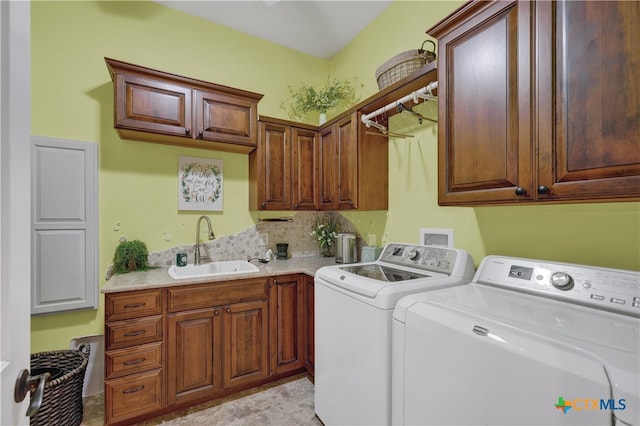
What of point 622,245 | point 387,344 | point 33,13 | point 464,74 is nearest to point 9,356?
point 387,344

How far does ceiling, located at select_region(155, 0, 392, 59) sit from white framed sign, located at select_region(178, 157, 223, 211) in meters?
1.29

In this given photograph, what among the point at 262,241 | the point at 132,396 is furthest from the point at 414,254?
the point at 132,396

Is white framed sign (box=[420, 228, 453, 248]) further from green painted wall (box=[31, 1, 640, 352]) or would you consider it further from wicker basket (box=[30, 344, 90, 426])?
wicker basket (box=[30, 344, 90, 426])

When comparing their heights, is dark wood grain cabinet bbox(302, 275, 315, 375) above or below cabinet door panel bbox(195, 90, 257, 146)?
below

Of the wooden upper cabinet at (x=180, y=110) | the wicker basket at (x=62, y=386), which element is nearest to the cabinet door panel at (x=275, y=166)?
the wooden upper cabinet at (x=180, y=110)

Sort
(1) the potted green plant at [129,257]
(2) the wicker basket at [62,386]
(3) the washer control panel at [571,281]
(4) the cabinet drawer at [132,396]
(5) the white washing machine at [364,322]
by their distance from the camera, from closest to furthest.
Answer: (3) the washer control panel at [571,281]
(5) the white washing machine at [364,322]
(2) the wicker basket at [62,386]
(4) the cabinet drawer at [132,396]
(1) the potted green plant at [129,257]

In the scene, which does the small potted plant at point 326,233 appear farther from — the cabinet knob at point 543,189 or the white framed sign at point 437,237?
the cabinet knob at point 543,189

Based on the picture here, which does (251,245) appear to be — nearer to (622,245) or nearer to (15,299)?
(15,299)

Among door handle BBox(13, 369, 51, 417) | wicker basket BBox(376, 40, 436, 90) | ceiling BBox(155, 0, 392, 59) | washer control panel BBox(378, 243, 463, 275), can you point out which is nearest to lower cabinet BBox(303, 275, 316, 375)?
washer control panel BBox(378, 243, 463, 275)

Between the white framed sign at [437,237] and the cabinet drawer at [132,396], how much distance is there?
2.00 meters

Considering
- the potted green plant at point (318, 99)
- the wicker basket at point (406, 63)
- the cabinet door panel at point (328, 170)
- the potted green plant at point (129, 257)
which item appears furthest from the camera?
the potted green plant at point (318, 99)

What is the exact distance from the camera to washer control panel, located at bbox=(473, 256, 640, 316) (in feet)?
3.32

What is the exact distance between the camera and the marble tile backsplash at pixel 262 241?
2484 mm

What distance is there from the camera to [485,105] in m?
1.31
